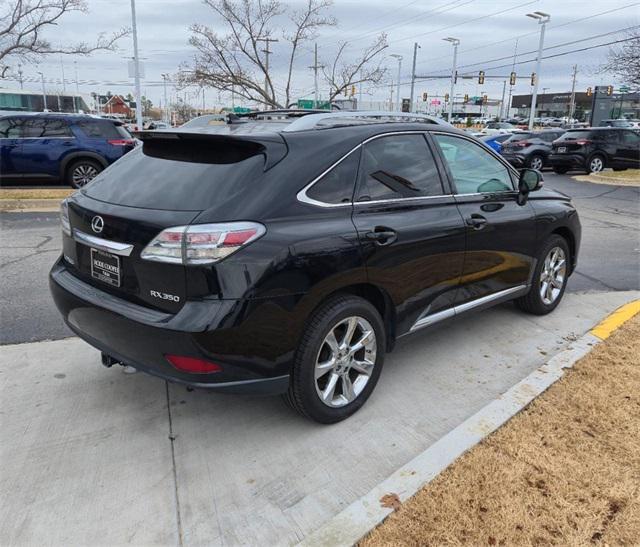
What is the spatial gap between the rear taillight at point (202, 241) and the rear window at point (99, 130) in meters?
10.1

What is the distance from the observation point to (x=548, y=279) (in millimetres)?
4910

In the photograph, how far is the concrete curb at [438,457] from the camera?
2350 mm

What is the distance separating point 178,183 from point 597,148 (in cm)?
1910

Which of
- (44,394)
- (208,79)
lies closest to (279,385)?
(44,394)

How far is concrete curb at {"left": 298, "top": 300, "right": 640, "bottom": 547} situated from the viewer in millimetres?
2350

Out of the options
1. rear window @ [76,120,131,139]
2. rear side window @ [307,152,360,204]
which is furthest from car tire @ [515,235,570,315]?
rear window @ [76,120,131,139]

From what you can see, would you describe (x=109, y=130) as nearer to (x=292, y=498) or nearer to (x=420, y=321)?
(x=420, y=321)

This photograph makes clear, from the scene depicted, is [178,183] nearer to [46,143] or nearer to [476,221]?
[476,221]

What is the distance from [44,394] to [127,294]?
1.17m

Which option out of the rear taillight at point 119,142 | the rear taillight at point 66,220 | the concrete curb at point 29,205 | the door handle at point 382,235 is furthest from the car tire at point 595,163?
the rear taillight at point 66,220

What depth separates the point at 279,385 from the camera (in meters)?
2.81

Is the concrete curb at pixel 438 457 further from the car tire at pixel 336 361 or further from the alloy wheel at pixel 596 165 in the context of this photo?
the alloy wheel at pixel 596 165

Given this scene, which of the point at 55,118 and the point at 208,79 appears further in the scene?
the point at 208,79

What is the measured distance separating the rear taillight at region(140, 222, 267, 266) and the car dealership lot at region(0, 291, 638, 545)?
1077 mm
